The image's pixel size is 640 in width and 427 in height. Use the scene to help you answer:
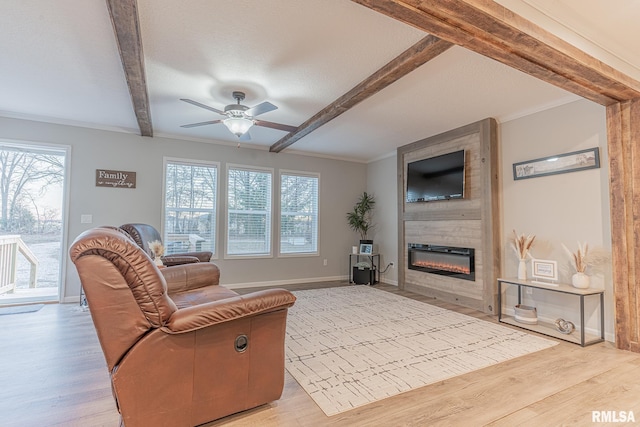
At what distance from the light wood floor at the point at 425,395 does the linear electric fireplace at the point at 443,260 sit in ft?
5.31

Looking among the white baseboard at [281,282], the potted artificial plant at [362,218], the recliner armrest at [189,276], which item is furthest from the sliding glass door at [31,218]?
the potted artificial plant at [362,218]

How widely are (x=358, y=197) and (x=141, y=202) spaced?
4082 millimetres

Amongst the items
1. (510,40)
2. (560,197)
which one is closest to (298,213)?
(560,197)

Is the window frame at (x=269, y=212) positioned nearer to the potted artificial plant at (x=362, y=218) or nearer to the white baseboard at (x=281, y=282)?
the white baseboard at (x=281, y=282)

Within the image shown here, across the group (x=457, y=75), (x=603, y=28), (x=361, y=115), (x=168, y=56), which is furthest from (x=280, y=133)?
(x=603, y=28)

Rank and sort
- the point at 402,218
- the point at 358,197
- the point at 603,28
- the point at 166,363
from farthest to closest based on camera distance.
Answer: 1. the point at 358,197
2. the point at 402,218
3. the point at 603,28
4. the point at 166,363

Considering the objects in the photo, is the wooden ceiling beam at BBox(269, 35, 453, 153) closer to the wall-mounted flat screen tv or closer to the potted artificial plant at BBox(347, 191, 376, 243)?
the wall-mounted flat screen tv

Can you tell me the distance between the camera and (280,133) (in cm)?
489

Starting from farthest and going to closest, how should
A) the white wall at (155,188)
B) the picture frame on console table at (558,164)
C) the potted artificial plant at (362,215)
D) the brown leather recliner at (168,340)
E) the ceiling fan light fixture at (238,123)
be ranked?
the potted artificial plant at (362,215), the white wall at (155,188), the ceiling fan light fixture at (238,123), the picture frame on console table at (558,164), the brown leather recliner at (168,340)

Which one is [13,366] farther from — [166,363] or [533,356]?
[533,356]

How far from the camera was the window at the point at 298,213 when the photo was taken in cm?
594

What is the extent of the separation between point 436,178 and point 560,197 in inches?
65.3

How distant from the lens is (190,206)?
516 centimetres

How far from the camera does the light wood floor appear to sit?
173cm
